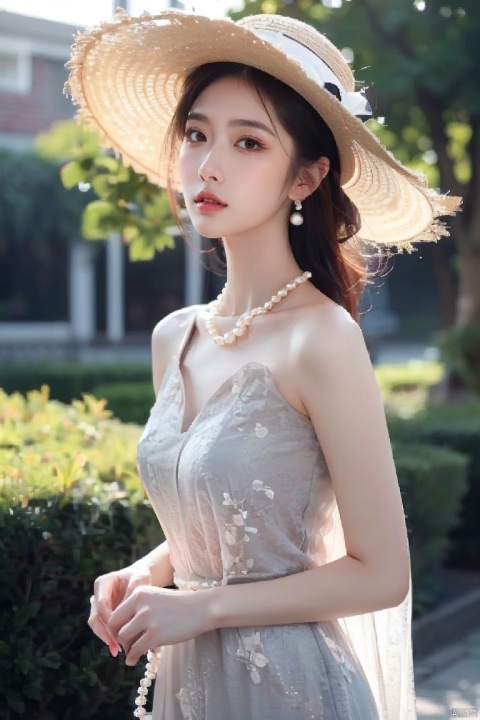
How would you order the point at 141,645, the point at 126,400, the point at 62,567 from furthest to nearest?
the point at 126,400
the point at 62,567
the point at 141,645

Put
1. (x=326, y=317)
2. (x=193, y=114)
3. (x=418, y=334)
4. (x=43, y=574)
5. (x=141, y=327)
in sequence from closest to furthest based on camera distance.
Answer: (x=326, y=317) → (x=193, y=114) → (x=43, y=574) → (x=141, y=327) → (x=418, y=334)

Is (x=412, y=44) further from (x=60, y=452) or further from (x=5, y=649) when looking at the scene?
(x=5, y=649)

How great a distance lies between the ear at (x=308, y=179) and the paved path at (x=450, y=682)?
2844 mm

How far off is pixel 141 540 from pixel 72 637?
369mm

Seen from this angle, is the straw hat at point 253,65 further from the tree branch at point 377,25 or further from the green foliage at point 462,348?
the green foliage at point 462,348

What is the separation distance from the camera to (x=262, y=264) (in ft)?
7.14

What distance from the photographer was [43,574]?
3012mm

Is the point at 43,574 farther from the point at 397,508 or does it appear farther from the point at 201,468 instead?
the point at 397,508

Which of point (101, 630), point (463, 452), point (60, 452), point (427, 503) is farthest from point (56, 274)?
point (101, 630)

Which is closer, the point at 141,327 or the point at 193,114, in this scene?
the point at 193,114

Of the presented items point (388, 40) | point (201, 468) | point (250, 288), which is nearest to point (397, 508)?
point (201, 468)

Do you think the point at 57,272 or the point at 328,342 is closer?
the point at 328,342

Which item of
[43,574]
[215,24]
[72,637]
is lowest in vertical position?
[72,637]

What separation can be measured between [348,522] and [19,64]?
62.1 ft
